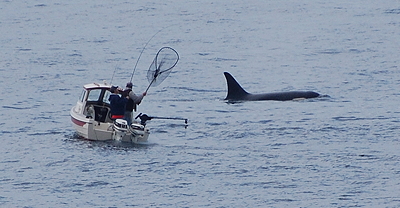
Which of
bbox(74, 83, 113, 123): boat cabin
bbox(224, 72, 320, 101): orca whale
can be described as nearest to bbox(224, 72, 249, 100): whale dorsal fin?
bbox(224, 72, 320, 101): orca whale

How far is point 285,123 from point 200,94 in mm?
8594

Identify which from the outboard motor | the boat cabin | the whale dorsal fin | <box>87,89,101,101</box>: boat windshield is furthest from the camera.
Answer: the whale dorsal fin

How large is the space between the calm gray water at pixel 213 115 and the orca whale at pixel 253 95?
26.1 inches

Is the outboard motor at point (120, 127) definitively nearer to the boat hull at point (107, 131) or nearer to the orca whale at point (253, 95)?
the boat hull at point (107, 131)

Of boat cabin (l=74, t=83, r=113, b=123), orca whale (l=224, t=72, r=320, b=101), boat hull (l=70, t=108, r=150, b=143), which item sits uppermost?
boat cabin (l=74, t=83, r=113, b=123)

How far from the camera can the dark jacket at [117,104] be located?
29.0m

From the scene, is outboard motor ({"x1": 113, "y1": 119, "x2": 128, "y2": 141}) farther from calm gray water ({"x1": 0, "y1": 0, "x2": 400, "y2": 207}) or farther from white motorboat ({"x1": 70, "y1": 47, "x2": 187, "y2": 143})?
calm gray water ({"x1": 0, "y1": 0, "x2": 400, "y2": 207})

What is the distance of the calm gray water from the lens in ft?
82.2

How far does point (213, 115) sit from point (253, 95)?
183 inches

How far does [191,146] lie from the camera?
2980 centimetres

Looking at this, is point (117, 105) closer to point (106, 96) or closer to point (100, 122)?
point (100, 122)

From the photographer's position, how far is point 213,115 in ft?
118

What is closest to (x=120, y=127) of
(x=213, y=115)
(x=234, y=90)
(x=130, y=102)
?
(x=130, y=102)

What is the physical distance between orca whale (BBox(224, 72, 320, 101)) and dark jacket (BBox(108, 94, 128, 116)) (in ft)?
36.2
